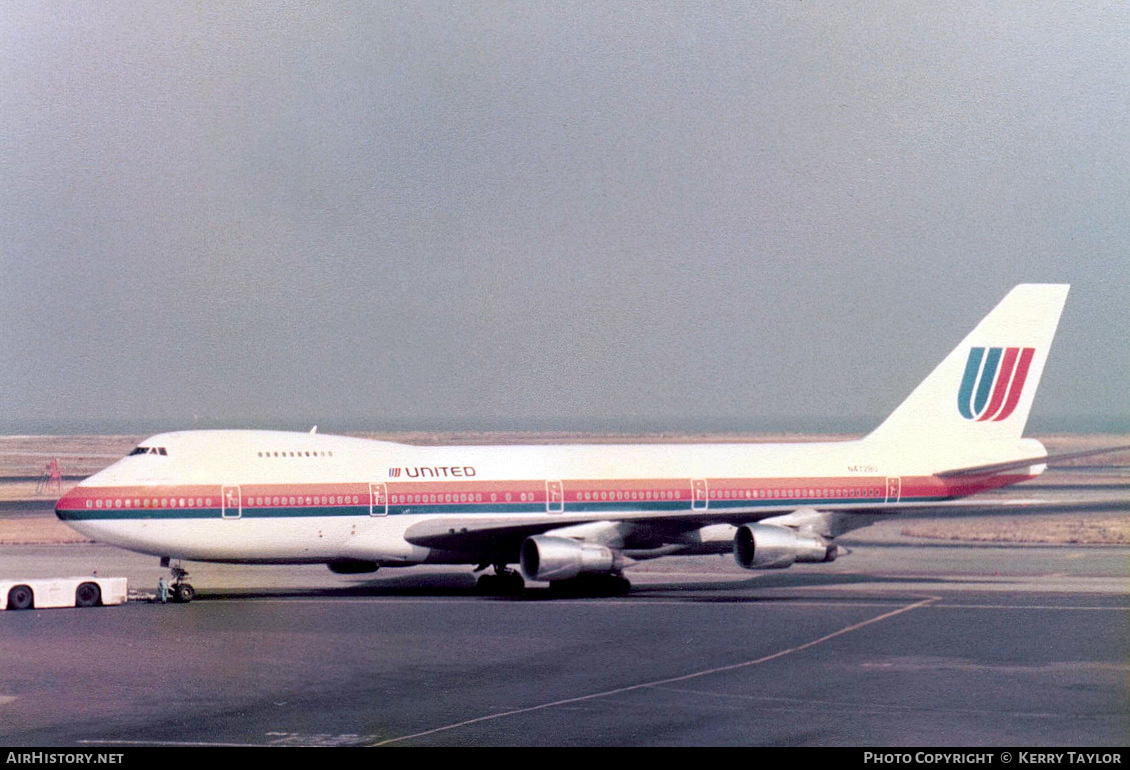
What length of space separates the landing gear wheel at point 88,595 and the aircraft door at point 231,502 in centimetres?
393

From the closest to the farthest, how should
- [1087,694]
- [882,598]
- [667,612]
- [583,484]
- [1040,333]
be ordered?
[1087,694], [667,612], [882,598], [583,484], [1040,333]

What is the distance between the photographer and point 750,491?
41312mm

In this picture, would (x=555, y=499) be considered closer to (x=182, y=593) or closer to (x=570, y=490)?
(x=570, y=490)

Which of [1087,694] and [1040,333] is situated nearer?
[1087,694]

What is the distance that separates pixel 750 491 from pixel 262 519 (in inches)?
563

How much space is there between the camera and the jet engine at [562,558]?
120 ft

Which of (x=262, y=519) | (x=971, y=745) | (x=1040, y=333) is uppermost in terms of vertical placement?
(x=1040, y=333)

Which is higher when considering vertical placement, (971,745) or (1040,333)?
(1040,333)

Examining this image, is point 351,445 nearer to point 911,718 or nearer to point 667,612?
point 667,612

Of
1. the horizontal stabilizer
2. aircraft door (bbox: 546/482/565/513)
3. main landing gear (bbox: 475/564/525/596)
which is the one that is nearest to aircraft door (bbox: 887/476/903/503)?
the horizontal stabilizer

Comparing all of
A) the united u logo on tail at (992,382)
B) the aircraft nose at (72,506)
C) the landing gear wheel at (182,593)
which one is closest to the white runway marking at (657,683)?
the united u logo on tail at (992,382)

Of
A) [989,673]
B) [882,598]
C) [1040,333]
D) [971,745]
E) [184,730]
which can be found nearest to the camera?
[971,745]

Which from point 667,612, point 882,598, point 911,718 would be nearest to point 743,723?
point 911,718

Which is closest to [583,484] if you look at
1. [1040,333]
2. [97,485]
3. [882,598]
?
[882,598]
